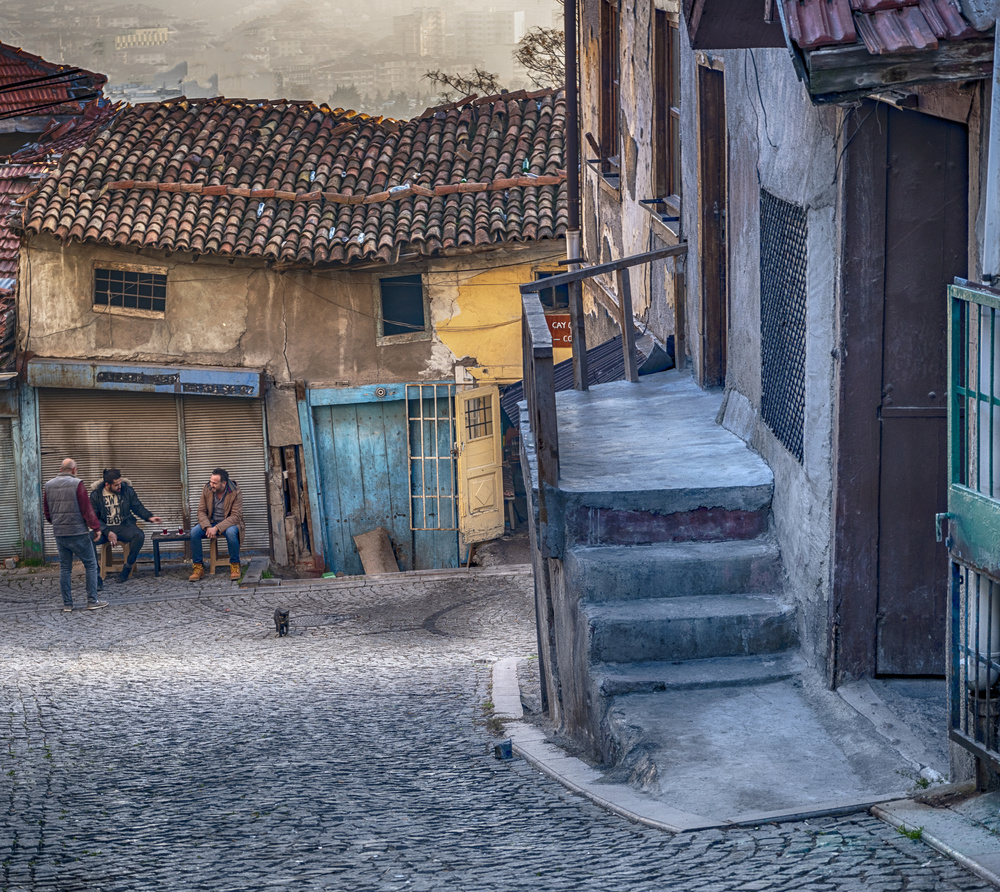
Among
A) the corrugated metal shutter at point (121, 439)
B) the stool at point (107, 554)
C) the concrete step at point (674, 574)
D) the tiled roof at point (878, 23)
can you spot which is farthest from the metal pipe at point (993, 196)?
the corrugated metal shutter at point (121, 439)

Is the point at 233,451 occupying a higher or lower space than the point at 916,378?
lower

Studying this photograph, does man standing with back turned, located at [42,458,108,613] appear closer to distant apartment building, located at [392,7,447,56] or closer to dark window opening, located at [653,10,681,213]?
dark window opening, located at [653,10,681,213]

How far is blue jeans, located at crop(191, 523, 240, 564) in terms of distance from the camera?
16.0 metres

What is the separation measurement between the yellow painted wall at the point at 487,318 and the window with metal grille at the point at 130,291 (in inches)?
151

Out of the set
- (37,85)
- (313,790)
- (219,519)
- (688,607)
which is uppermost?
(37,85)

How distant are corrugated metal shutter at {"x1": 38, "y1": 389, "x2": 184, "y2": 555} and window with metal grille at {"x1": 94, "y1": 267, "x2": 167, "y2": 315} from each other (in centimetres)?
125

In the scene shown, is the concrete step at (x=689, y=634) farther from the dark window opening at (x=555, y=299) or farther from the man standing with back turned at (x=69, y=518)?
the dark window opening at (x=555, y=299)

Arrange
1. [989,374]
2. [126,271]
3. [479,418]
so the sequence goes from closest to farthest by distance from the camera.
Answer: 1. [989,374]
2. [126,271]
3. [479,418]

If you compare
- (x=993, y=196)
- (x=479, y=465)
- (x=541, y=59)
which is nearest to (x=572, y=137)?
(x=479, y=465)

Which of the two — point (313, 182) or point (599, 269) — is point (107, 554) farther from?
point (599, 269)

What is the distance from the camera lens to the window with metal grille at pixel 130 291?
17.0 m

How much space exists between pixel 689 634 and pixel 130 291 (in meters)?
13.0

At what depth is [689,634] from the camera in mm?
6043

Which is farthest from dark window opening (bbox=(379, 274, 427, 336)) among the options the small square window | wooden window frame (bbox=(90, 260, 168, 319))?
wooden window frame (bbox=(90, 260, 168, 319))
